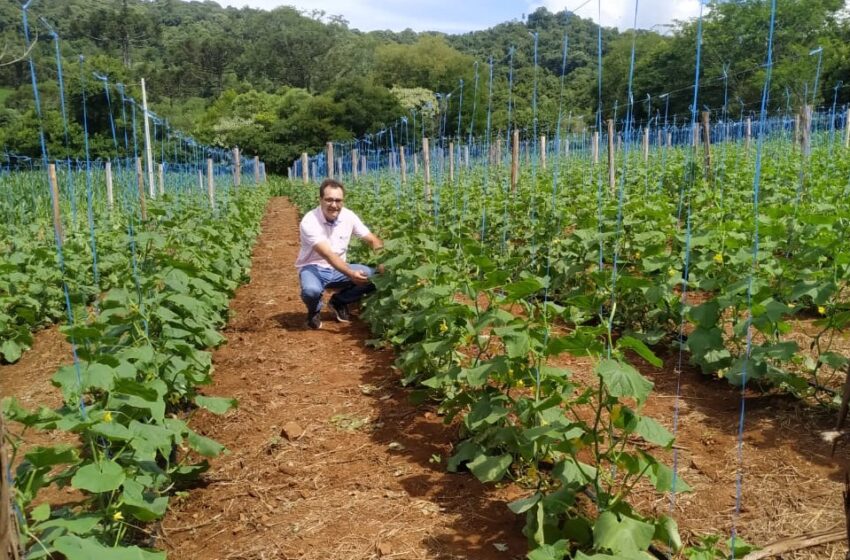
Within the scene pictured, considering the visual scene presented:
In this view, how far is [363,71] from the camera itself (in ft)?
243

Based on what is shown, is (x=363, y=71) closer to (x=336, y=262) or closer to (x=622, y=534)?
(x=336, y=262)

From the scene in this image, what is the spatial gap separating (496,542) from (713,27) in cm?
4185

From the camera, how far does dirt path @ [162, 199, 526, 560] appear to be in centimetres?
276

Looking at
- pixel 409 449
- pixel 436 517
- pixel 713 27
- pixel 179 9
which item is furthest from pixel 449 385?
pixel 179 9

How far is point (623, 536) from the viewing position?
2.14 m

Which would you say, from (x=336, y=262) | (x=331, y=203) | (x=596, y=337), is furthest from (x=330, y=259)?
(x=596, y=337)

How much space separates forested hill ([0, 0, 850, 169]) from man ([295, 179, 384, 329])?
217 centimetres

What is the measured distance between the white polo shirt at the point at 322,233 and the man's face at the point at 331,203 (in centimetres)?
8

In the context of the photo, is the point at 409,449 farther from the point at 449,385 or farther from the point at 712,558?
the point at 712,558

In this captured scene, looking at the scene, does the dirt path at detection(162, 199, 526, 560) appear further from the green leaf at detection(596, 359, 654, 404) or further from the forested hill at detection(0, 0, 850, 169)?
the forested hill at detection(0, 0, 850, 169)

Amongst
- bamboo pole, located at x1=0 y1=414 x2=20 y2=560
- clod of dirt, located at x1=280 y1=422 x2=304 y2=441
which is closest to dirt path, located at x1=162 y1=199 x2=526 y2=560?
clod of dirt, located at x1=280 y1=422 x2=304 y2=441

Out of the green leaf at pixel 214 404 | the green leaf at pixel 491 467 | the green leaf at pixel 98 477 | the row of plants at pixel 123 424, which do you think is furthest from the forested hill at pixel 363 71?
the green leaf at pixel 491 467

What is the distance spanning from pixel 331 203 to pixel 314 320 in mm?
1022

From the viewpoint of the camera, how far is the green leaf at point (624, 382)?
213 cm
